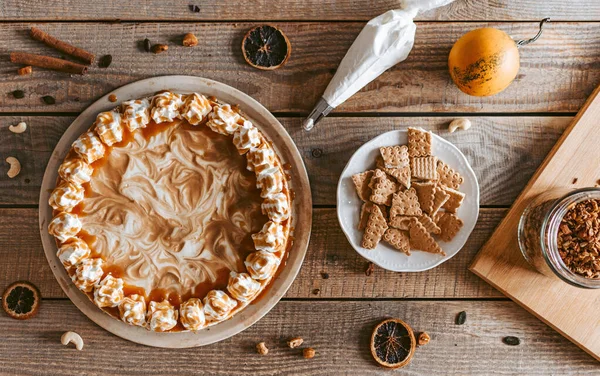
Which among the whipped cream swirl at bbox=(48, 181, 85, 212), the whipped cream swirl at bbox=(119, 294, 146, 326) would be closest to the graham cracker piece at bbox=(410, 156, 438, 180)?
the whipped cream swirl at bbox=(119, 294, 146, 326)

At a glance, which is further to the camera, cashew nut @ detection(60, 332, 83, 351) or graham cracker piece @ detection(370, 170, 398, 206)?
cashew nut @ detection(60, 332, 83, 351)

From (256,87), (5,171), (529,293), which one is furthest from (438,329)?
(5,171)

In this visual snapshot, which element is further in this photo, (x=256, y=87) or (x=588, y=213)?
(x=256, y=87)

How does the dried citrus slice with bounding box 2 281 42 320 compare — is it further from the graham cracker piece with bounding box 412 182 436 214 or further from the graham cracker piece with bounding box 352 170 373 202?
the graham cracker piece with bounding box 412 182 436 214

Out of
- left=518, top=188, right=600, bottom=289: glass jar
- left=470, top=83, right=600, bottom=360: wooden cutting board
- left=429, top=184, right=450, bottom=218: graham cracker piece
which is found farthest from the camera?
left=470, top=83, right=600, bottom=360: wooden cutting board

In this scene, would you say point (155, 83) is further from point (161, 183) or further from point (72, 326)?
point (72, 326)

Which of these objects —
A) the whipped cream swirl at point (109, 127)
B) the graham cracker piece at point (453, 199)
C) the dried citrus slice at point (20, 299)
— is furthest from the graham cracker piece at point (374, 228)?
the dried citrus slice at point (20, 299)

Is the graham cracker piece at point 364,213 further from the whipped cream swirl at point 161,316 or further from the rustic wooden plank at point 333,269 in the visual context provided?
the whipped cream swirl at point 161,316
